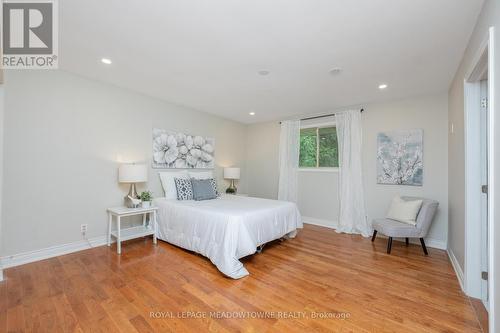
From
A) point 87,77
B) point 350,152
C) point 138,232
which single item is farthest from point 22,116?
point 350,152

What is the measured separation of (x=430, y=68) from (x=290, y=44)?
71.8 inches

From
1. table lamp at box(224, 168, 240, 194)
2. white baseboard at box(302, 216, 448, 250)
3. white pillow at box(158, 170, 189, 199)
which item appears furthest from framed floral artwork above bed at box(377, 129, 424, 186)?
white pillow at box(158, 170, 189, 199)

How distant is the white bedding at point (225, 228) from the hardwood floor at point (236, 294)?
7.1 inches

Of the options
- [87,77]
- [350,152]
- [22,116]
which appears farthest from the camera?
[350,152]

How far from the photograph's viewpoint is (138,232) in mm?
3217

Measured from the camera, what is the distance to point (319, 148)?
4.60 meters

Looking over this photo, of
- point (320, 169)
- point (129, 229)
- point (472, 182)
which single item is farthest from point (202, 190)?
point (472, 182)

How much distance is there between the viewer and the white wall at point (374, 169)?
129 inches

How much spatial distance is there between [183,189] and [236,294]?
6.94 feet

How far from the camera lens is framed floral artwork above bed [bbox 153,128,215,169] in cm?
386

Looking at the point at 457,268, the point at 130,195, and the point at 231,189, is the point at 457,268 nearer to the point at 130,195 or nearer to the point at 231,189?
the point at 231,189

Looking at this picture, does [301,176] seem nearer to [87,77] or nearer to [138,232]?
[138,232]

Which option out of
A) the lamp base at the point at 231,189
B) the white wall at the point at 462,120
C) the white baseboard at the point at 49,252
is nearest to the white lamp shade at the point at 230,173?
the lamp base at the point at 231,189

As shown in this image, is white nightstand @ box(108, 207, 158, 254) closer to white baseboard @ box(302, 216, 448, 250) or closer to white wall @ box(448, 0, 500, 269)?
white baseboard @ box(302, 216, 448, 250)
